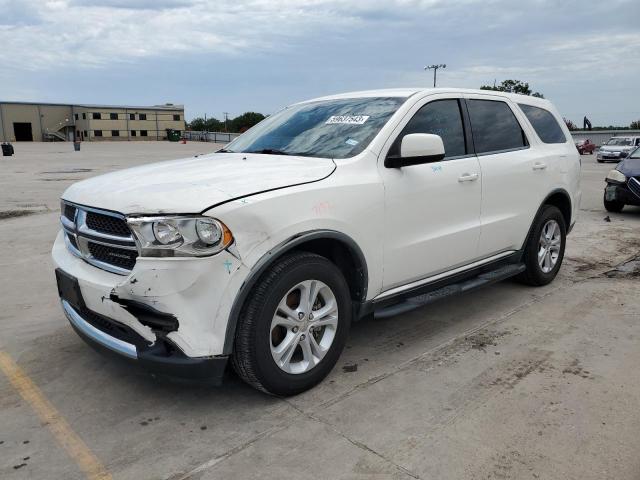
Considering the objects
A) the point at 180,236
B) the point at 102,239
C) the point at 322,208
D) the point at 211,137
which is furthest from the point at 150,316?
the point at 211,137

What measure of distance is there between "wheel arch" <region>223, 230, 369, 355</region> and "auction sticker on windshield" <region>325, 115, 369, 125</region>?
98 centimetres

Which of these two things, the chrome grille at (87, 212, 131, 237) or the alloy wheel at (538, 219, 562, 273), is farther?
the alloy wheel at (538, 219, 562, 273)

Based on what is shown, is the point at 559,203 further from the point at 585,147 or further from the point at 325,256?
the point at 585,147

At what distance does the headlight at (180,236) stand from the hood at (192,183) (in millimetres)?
55

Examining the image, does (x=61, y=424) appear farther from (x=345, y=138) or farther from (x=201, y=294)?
(x=345, y=138)

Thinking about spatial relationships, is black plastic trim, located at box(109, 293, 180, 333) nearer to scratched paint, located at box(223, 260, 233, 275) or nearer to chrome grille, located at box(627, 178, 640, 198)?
scratched paint, located at box(223, 260, 233, 275)

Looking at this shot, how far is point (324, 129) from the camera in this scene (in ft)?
12.8

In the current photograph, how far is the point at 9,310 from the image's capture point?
4.72 m

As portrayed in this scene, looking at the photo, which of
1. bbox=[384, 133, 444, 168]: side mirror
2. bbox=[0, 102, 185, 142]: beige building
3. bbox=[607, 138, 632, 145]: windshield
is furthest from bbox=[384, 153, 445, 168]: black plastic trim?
bbox=[0, 102, 185, 142]: beige building

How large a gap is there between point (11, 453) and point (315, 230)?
6.24ft

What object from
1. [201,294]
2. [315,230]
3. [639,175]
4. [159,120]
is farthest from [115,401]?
[159,120]

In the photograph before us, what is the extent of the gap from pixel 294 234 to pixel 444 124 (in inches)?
71.4

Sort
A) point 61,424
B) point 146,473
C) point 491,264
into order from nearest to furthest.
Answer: point 146,473, point 61,424, point 491,264

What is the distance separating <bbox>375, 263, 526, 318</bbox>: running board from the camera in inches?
143
